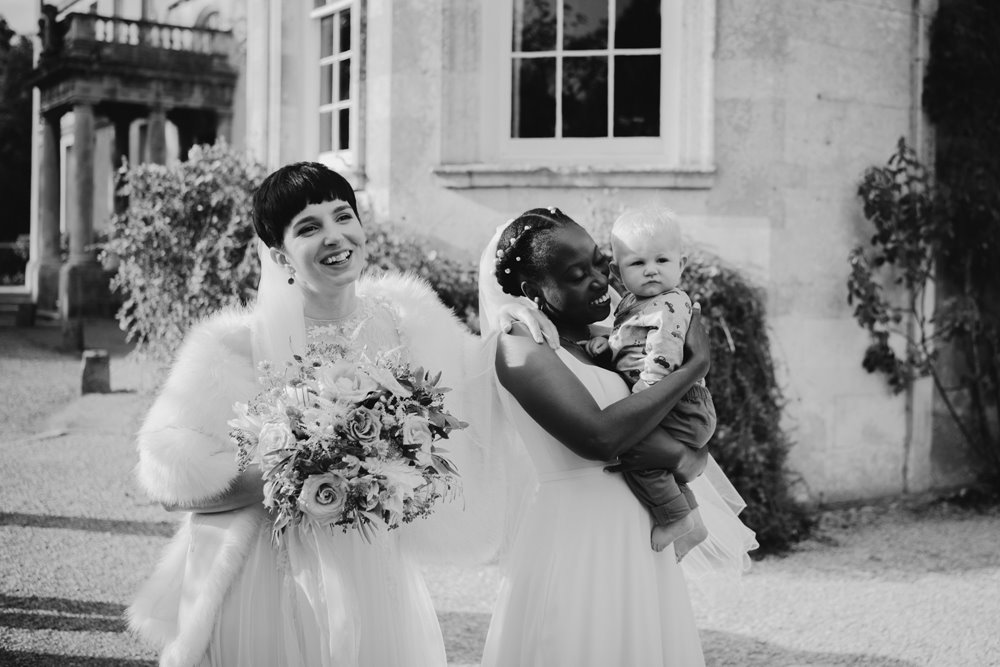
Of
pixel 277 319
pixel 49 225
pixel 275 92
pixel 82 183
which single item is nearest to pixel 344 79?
pixel 275 92

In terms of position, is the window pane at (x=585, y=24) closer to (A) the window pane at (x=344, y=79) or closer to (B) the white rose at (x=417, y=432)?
(A) the window pane at (x=344, y=79)

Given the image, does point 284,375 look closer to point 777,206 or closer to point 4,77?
point 777,206

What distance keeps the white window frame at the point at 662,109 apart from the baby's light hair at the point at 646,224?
154 inches

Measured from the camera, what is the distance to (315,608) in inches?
100

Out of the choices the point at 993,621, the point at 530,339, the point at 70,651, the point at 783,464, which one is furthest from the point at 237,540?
the point at 783,464

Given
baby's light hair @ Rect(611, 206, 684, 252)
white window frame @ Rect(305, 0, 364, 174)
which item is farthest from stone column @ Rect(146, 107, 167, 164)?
baby's light hair @ Rect(611, 206, 684, 252)

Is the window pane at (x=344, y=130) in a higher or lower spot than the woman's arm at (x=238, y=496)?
higher

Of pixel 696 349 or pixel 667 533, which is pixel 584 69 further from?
pixel 667 533

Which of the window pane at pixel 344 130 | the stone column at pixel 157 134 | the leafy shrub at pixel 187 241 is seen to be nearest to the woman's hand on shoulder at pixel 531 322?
the leafy shrub at pixel 187 241

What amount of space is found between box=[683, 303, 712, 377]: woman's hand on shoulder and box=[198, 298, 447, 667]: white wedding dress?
0.84m

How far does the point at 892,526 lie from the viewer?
6.63m

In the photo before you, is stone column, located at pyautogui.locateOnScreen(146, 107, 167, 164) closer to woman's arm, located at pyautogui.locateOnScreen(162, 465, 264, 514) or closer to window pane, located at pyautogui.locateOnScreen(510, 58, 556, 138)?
window pane, located at pyautogui.locateOnScreen(510, 58, 556, 138)

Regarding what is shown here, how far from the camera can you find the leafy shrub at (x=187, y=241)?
717cm

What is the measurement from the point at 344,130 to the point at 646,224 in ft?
20.5
